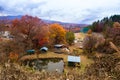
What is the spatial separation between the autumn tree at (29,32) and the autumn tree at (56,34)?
43.0 inches

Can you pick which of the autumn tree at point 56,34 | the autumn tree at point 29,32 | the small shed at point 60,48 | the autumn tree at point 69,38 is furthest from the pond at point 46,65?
the autumn tree at point 69,38

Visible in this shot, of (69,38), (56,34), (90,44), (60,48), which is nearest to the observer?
(90,44)

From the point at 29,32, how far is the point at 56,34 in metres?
3.44

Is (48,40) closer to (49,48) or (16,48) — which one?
(49,48)

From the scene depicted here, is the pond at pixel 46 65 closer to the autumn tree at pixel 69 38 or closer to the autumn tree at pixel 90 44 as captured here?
the autumn tree at pixel 90 44

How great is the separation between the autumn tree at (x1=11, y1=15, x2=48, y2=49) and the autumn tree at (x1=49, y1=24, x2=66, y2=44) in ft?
3.58

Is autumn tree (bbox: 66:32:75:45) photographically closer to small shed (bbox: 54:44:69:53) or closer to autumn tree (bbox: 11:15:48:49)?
small shed (bbox: 54:44:69:53)

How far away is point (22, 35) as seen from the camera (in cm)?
2509

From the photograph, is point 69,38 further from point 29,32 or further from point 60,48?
point 29,32

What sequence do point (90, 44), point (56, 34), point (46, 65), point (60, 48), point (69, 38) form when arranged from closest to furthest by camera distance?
point (46, 65), point (90, 44), point (60, 48), point (56, 34), point (69, 38)

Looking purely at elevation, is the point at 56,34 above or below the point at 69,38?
above

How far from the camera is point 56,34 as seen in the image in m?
27.4

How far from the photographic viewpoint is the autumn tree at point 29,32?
24.7 meters

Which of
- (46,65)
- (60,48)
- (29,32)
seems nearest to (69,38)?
(60,48)
